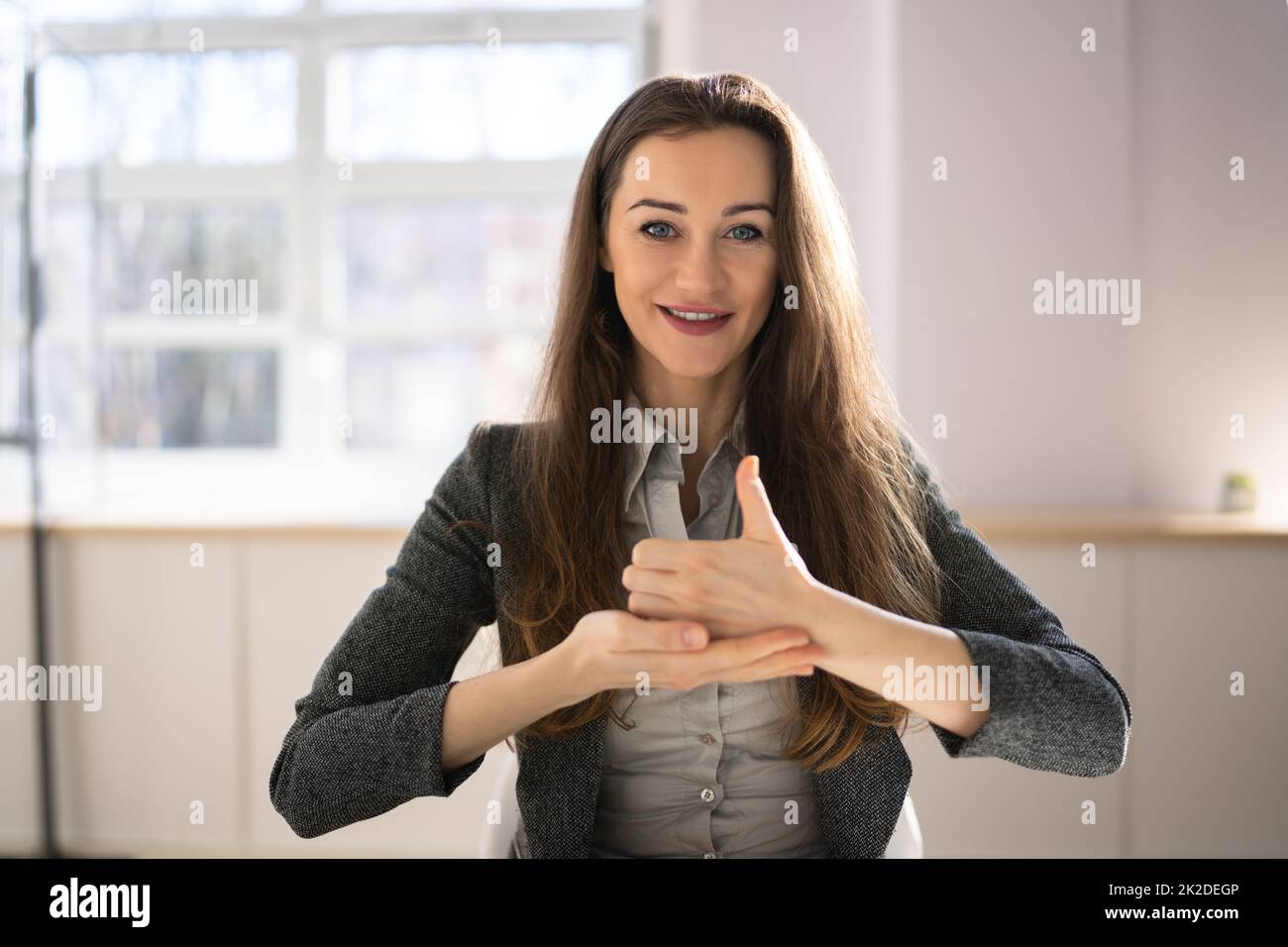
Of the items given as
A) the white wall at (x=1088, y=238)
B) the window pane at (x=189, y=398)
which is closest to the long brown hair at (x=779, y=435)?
the white wall at (x=1088, y=238)

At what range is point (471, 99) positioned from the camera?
338cm

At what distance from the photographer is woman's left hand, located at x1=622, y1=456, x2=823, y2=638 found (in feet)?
3.23

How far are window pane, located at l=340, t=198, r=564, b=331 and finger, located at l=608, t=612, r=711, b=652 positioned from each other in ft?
8.34

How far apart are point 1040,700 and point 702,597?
41 cm

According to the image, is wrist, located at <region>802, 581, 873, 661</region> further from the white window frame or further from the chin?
the white window frame

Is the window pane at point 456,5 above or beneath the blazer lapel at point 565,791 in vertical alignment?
above

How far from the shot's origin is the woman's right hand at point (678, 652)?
97 centimetres

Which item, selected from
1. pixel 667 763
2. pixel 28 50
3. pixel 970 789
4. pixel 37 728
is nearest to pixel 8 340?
pixel 28 50

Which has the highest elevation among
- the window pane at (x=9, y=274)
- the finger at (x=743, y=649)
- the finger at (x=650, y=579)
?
the window pane at (x=9, y=274)

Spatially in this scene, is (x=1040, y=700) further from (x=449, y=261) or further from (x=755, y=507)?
(x=449, y=261)

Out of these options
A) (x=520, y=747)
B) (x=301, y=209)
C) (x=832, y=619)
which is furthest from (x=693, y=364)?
(x=301, y=209)

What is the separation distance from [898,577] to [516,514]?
51cm

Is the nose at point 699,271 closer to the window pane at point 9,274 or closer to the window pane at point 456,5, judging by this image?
the window pane at point 456,5

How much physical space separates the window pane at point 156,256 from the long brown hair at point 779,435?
8.10 feet
